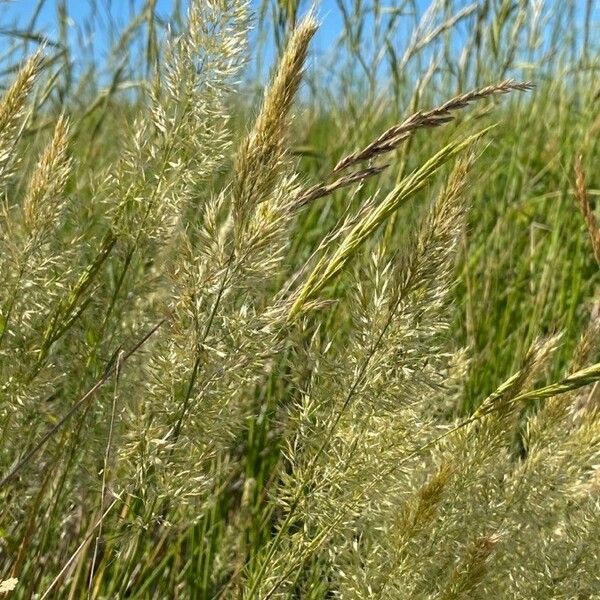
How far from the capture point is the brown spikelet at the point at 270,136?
0.75 meters

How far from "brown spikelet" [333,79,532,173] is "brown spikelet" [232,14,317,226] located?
12cm

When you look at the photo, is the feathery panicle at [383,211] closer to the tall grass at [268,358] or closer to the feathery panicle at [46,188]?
the tall grass at [268,358]

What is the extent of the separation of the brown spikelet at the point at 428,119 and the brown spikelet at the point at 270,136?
0.39 ft

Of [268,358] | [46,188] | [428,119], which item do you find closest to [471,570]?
[268,358]

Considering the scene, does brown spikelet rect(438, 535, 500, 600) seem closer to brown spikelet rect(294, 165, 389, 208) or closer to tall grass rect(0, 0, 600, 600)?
tall grass rect(0, 0, 600, 600)

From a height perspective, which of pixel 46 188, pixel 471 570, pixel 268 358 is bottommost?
pixel 471 570

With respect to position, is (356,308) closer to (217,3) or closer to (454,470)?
(454,470)

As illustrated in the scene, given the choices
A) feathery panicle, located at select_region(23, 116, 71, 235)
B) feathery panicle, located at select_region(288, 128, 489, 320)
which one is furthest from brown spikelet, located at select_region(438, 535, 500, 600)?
feathery panicle, located at select_region(23, 116, 71, 235)

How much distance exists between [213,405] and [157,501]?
97 mm

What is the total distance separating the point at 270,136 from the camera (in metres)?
0.76

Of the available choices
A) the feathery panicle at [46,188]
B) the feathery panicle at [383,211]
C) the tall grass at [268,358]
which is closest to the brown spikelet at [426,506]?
the tall grass at [268,358]

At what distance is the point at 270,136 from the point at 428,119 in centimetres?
15

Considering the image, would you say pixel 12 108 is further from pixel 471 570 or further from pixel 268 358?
pixel 471 570

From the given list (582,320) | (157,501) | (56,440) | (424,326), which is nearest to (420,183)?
(424,326)
